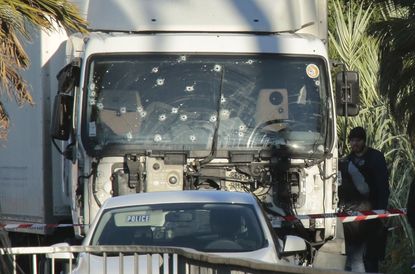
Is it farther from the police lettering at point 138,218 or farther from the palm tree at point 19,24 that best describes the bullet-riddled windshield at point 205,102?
the police lettering at point 138,218

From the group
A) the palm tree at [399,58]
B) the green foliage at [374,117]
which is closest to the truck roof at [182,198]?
the palm tree at [399,58]

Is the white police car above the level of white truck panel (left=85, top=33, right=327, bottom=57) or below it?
below

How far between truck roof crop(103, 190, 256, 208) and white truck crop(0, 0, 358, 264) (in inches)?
74.1

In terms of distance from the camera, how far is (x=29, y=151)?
14211 millimetres

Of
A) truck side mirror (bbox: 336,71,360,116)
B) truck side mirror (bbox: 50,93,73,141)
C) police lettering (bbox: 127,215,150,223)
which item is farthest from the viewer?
truck side mirror (bbox: 336,71,360,116)

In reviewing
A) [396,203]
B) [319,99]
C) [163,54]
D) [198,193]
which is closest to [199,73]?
[163,54]

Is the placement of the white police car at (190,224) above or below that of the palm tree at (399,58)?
below

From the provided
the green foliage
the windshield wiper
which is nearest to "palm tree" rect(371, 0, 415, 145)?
the windshield wiper

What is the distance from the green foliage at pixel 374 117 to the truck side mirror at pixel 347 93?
4.65 metres

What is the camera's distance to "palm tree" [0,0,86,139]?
36.1 feet

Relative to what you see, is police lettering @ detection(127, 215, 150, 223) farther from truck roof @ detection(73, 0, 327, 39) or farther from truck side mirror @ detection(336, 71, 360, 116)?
truck side mirror @ detection(336, 71, 360, 116)

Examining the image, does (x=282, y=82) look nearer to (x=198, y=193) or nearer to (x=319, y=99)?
(x=319, y=99)

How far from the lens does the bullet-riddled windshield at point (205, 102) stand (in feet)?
42.0

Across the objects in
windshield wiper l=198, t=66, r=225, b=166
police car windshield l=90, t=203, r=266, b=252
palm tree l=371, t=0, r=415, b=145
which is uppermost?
palm tree l=371, t=0, r=415, b=145
